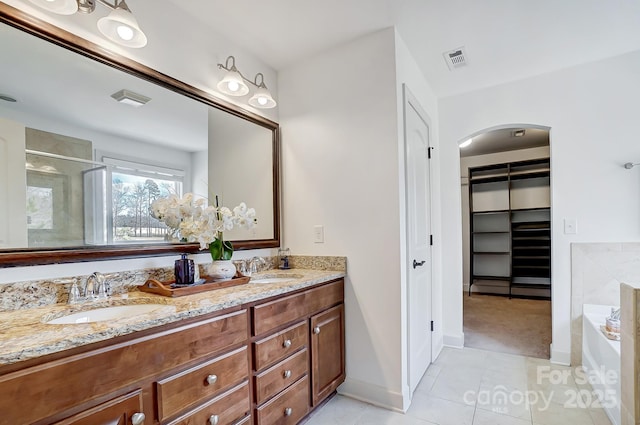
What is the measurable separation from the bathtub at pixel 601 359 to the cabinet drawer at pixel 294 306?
1.60 m

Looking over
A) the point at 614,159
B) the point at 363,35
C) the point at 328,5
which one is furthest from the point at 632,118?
the point at 328,5

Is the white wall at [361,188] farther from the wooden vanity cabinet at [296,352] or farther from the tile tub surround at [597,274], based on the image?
the tile tub surround at [597,274]

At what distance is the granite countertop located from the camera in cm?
84

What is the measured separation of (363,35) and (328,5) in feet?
1.28

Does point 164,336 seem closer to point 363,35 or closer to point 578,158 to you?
point 363,35

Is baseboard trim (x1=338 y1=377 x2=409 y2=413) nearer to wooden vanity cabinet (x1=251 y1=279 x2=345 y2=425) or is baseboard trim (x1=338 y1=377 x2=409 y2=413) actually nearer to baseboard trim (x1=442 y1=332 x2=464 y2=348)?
wooden vanity cabinet (x1=251 y1=279 x2=345 y2=425)

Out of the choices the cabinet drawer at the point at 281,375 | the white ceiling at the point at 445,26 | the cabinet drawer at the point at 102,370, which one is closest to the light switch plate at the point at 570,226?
the white ceiling at the point at 445,26

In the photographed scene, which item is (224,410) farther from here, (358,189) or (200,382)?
(358,189)

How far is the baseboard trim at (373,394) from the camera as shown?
2.01 metres

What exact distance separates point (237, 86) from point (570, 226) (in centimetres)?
288

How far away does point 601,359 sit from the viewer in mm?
2074

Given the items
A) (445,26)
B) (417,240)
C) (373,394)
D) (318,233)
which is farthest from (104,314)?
(445,26)

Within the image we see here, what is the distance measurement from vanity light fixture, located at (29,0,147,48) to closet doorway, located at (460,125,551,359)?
428 centimetres

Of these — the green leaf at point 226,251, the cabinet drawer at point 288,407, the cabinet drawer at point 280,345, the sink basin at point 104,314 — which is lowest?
the cabinet drawer at point 288,407
